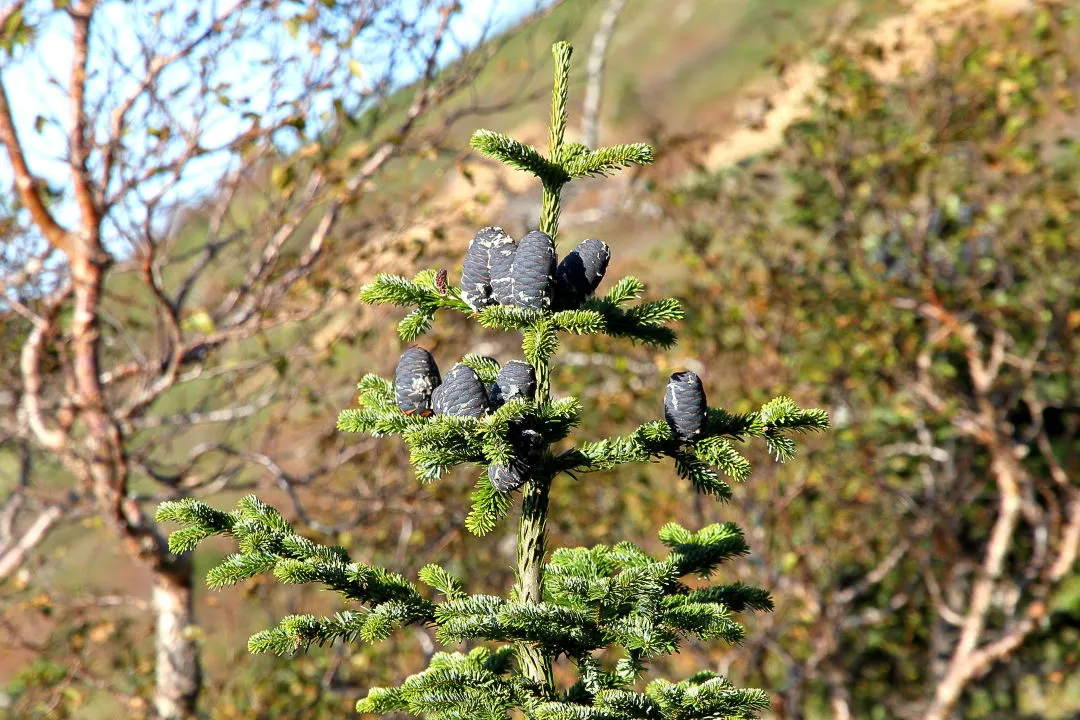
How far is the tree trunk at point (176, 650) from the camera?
588 centimetres

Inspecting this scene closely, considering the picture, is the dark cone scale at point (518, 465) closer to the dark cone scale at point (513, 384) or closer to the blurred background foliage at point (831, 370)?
the dark cone scale at point (513, 384)

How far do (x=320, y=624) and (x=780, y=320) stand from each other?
6.42 m

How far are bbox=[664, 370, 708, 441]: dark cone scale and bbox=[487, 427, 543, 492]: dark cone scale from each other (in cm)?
33

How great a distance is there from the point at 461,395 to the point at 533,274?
0.33 m

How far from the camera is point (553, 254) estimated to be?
7.02 feet

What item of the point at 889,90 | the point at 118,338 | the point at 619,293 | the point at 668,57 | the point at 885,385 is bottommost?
the point at 619,293

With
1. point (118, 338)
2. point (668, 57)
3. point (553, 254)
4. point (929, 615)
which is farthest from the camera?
point (668, 57)

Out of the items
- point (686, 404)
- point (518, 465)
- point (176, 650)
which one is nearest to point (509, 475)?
point (518, 465)

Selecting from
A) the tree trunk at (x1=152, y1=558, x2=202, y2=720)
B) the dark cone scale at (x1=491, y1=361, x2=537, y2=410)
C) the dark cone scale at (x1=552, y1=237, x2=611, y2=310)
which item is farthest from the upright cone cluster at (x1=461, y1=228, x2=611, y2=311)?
the tree trunk at (x1=152, y1=558, x2=202, y2=720)

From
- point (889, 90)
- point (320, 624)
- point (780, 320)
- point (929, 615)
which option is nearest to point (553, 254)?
point (320, 624)

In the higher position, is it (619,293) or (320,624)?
(619,293)

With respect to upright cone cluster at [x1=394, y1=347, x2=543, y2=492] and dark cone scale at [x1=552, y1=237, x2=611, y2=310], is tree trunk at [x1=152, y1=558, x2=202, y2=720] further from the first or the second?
dark cone scale at [x1=552, y1=237, x2=611, y2=310]

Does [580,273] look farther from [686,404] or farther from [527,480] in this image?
[527,480]

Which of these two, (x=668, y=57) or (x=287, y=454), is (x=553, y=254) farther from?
(x=668, y=57)
